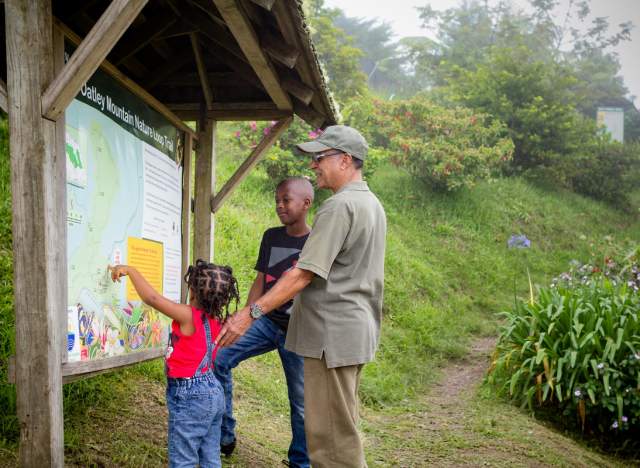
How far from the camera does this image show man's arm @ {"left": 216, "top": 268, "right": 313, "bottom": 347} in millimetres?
3250

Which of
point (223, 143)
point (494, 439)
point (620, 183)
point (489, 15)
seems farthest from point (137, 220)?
point (489, 15)

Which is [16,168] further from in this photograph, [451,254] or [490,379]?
[451,254]

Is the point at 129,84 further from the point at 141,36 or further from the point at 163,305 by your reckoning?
the point at 163,305

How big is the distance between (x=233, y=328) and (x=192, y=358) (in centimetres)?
26

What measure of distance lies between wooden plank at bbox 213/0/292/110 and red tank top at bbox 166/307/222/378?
1.47 meters

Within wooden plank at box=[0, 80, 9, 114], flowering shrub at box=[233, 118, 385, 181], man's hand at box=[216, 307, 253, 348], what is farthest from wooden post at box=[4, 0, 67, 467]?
flowering shrub at box=[233, 118, 385, 181]

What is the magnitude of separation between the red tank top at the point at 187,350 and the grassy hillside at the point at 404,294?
3.63 ft

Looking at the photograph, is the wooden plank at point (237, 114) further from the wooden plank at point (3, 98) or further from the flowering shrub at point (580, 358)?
the flowering shrub at point (580, 358)

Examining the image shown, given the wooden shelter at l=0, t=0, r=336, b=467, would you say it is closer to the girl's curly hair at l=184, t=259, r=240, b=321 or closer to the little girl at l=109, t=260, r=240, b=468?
the little girl at l=109, t=260, r=240, b=468

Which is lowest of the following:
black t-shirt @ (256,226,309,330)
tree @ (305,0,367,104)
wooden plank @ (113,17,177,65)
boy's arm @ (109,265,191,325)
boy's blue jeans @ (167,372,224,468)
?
boy's blue jeans @ (167,372,224,468)

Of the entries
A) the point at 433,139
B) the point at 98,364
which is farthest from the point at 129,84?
the point at 433,139

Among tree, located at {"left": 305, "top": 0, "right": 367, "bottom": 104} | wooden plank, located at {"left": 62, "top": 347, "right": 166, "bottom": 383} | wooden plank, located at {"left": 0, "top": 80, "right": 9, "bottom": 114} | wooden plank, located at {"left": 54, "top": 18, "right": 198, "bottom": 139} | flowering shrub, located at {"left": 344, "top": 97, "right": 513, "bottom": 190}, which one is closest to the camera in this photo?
wooden plank, located at {"left": 0, "top": 80, "right": 9, "bottom": 114}

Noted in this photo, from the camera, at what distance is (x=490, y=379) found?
7766 mm

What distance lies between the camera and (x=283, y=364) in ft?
13.8
